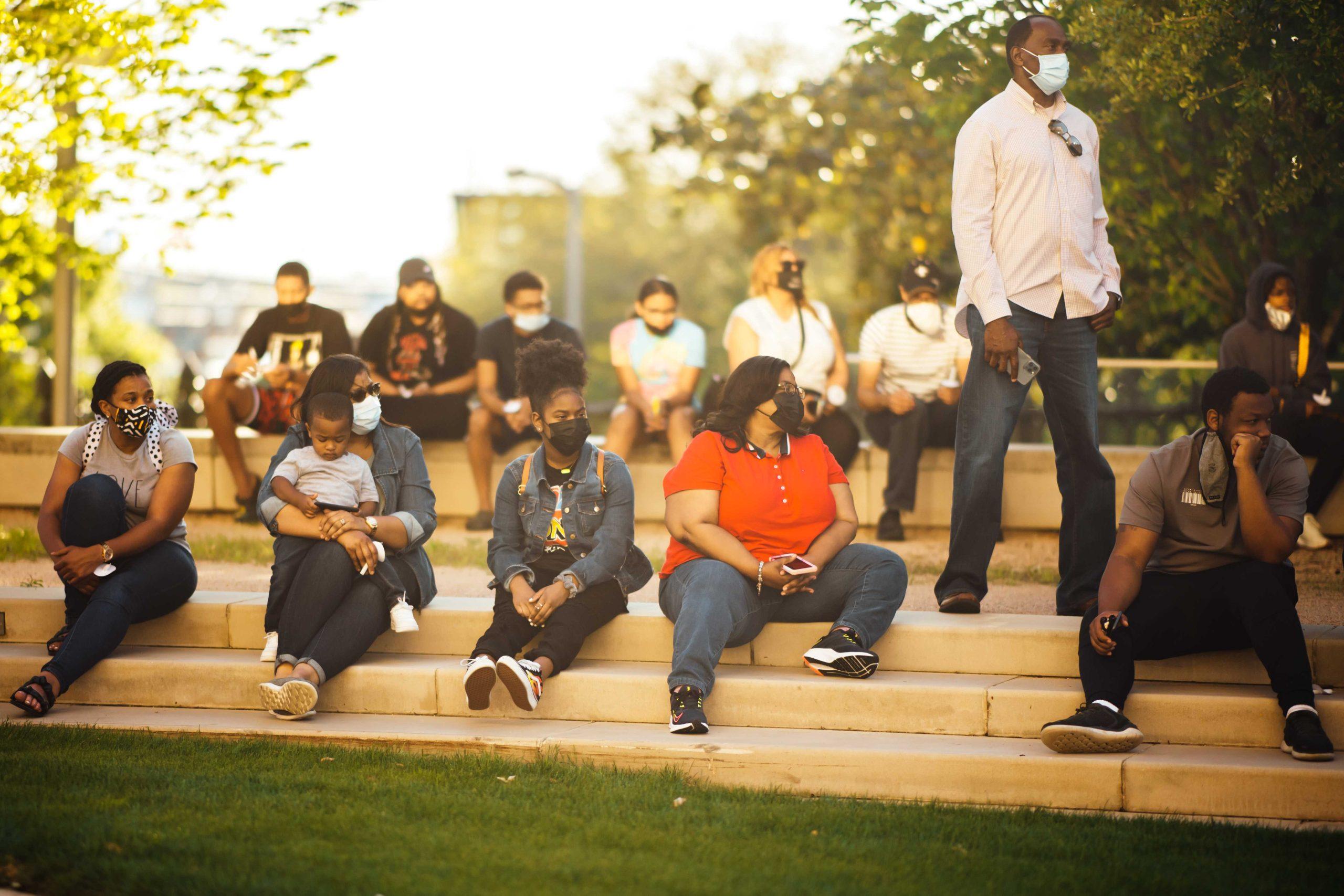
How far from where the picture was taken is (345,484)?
6.38 meters

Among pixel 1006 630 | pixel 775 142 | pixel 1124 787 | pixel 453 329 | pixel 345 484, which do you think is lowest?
pixel 1124 787

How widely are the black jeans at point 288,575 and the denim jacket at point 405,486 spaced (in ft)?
0.62

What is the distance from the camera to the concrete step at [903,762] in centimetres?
496

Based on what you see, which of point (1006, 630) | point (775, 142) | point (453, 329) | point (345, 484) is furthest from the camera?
point (775, 142)

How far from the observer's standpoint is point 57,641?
6516 mm

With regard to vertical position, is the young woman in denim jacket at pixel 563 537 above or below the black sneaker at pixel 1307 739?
above

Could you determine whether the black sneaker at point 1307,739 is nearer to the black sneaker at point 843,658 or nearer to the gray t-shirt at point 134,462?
the black sneaker at point 843,658

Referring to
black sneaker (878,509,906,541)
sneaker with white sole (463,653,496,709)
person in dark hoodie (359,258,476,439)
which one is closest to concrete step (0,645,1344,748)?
sneaker with white sole (463,653,496,709)

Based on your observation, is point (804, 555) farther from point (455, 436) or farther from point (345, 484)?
point (455, 436)

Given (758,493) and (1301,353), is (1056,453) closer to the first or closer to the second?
(758,493)

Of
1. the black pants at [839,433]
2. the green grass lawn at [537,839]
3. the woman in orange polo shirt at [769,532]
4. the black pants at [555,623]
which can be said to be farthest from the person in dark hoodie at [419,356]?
the green grass lawn at [537,839]

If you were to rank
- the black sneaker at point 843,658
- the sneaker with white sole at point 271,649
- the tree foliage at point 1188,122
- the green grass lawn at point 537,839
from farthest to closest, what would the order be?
1. the tree foliage at point 1188,122
2. the sneaker with white sole at point 271,649
3. the black sneaker at point 843,658
4. the green grass lawn at point 537,839

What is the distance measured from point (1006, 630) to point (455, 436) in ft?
16.8

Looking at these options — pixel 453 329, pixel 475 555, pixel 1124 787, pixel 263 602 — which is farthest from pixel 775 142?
pixel 1124 787
